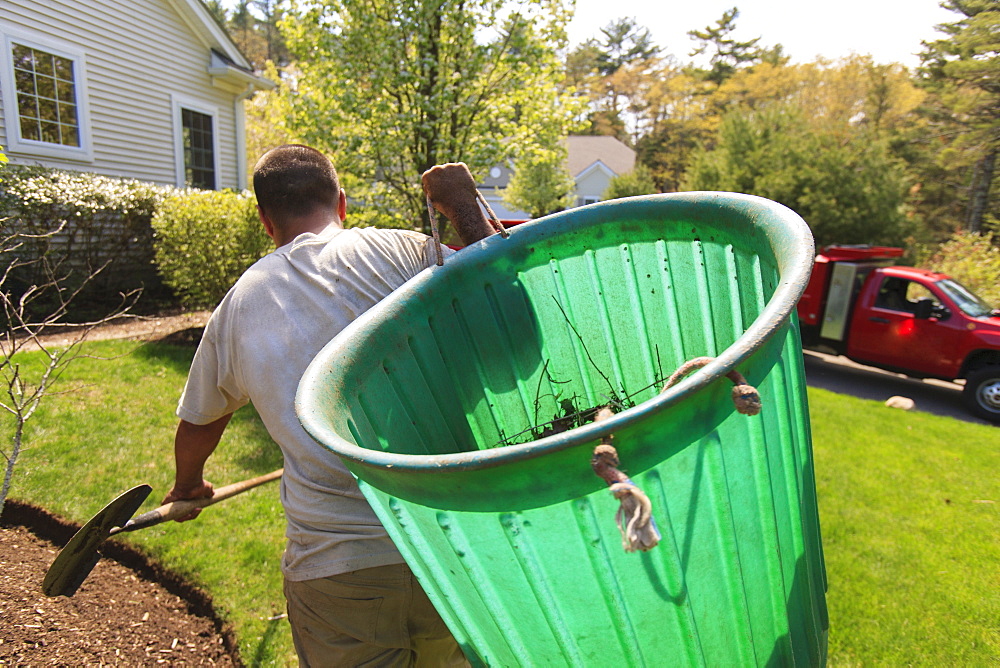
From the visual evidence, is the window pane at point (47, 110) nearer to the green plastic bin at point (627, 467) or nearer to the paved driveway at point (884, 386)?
the green plastic bin at point (627, 467)

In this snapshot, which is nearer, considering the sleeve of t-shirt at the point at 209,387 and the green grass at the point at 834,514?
the sleeve of t-shirt at the point at 209,387

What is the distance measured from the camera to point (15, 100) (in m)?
9.20

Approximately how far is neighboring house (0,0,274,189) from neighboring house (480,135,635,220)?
2275 cm

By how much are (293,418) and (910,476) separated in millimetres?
5135

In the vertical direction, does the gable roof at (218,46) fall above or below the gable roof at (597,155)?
above

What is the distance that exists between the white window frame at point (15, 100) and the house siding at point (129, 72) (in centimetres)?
7

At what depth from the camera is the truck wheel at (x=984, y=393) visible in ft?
27.5

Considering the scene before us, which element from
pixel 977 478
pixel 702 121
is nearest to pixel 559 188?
pixel 702 121

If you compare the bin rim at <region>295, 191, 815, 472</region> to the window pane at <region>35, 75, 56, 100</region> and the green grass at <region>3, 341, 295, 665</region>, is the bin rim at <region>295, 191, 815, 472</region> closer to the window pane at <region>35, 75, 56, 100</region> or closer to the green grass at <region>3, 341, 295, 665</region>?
the green grass at <region>3, 341, 295, 665</region>

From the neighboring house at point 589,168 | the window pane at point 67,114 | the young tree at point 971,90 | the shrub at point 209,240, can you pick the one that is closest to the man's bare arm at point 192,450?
the shrub at point 209,240

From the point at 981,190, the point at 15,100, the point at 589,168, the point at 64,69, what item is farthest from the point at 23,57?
the point at 589,168

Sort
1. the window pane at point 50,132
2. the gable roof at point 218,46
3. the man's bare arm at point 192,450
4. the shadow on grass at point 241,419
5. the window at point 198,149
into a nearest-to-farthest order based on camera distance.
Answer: the man's bare arm at point 192,450 < the shadow on grass at point 241,419 < the window pane at point 50,132 < the gable roof at point 218,46 < the window at point 198,149

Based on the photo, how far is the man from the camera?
5.77 feet

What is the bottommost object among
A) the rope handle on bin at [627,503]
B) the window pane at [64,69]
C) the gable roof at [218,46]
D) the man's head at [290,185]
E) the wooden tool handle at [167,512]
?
the wooden tool handle at [167,512]
